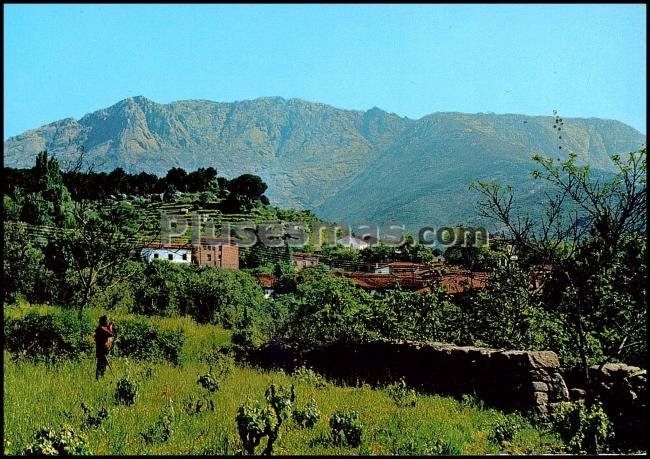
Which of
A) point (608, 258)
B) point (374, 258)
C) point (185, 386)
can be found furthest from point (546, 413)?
point (374, 258)

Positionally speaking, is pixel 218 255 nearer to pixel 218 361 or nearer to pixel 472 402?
pixel 218 361

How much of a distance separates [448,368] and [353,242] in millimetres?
Result: 79791

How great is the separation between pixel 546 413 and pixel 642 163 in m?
3.65

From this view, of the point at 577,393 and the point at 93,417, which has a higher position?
the point at 93,417

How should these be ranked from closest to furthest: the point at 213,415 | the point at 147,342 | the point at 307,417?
1. the point at 307,417
2. the point at 213,415
3. the point at 147,342

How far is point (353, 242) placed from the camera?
296ft

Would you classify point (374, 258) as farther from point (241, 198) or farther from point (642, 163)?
point (642, 163)

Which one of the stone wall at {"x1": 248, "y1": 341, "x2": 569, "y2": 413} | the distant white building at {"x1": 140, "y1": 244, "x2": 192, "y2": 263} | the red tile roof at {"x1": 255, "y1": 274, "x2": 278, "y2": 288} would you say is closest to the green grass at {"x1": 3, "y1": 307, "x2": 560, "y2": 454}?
the stone wall at {"x1": 248, "y1": 341, "x2": 569, "y2": 413}

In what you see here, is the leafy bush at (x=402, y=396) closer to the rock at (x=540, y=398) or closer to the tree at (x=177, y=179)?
the rock at (x=540, y=398)

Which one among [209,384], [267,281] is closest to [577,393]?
[209,384]

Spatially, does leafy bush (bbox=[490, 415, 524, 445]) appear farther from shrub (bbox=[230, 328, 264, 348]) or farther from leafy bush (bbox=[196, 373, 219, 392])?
shrub (bbox=[230, 328, 264, 348])

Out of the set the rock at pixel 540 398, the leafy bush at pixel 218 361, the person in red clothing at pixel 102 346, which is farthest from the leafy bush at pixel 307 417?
the person in red clothing at pixel 102 346

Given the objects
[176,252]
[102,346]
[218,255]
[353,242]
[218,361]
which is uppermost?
[353,242]

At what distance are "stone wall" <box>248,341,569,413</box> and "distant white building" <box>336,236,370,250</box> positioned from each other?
217ft
